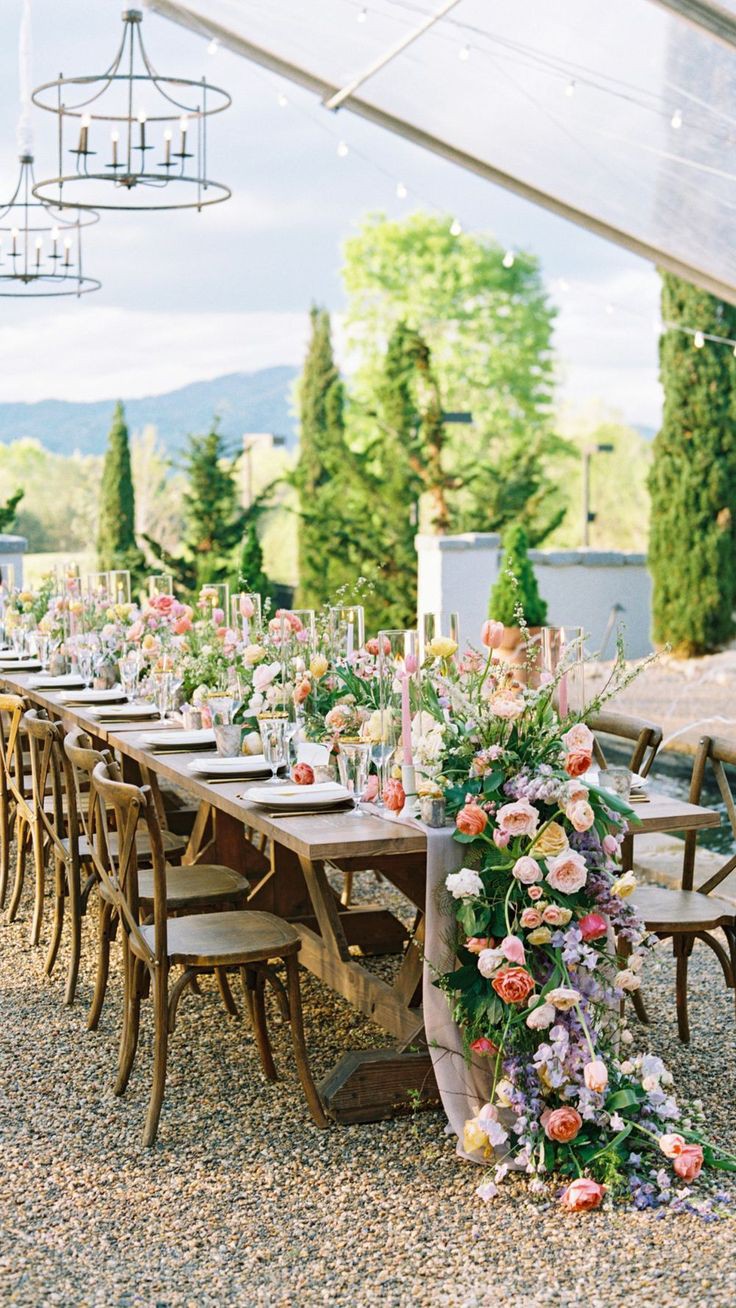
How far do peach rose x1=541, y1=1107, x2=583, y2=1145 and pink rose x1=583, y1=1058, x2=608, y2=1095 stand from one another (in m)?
0.07

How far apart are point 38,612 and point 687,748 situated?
422cm

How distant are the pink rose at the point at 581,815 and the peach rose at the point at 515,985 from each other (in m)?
0.31

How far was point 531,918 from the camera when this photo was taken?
2.97 meters

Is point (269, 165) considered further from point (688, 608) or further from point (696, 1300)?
point (696, 1300)

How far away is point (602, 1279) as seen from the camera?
260 centimetres

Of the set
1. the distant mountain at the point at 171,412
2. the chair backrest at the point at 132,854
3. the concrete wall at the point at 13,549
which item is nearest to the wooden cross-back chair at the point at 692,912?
the chair backrest at the point at 132,854

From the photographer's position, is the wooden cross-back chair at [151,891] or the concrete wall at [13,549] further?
the concrete wall at [13,549]

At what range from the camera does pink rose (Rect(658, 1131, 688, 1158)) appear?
9.59 ft

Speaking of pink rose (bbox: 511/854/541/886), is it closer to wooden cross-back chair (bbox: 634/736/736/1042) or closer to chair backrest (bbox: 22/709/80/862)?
wooden cross-back chair (bbox: 634/736/736/1042)

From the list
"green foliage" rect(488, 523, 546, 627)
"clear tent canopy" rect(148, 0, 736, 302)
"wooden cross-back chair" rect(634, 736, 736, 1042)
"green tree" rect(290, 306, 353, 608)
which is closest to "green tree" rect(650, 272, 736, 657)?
"green foliage" rect(488, 523, 546, 627)

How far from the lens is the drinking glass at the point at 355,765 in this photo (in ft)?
11.5

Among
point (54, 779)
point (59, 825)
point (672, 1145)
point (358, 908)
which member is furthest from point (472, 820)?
point (59, 825)

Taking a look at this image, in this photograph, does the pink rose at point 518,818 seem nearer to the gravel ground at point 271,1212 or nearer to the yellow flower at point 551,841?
the yellow flower at point 551,841

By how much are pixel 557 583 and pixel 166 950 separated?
11465 millimetres
